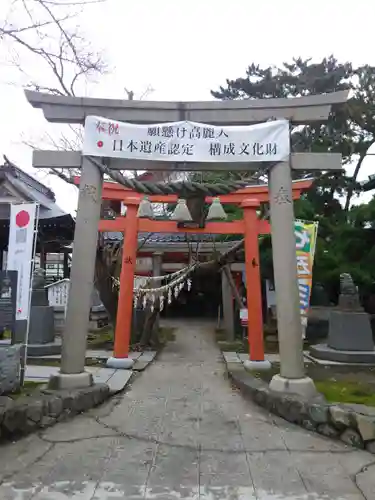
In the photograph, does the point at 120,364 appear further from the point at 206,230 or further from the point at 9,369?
the point at 206,230

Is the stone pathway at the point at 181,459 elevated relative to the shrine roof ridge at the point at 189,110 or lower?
lower

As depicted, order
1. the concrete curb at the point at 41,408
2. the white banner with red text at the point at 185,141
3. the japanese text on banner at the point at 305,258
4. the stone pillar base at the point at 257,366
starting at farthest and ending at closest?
the japanese text on banner at the point at 305,258 → the stone pillar base at the point at 257,366 → the white banner with red text at the point at 185,141 → the concrete curb at the point at 41,408

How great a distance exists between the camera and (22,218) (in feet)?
23.0

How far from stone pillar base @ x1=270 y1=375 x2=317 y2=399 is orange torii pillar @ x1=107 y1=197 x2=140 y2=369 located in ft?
13.5

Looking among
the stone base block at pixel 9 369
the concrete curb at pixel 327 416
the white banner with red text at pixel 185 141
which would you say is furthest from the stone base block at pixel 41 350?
the concrete curb at pixel 327 416

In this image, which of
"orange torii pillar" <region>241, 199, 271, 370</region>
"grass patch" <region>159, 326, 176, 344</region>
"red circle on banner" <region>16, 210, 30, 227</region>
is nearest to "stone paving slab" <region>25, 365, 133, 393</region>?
"red circle on banner" <region>16, 210, 30, 227</region>

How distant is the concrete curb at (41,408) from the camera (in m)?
4.87

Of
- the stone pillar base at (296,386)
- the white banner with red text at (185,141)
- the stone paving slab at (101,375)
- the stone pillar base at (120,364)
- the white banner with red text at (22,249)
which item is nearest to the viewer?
the stone pillar base at (296,386)

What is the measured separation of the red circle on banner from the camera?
6973mm

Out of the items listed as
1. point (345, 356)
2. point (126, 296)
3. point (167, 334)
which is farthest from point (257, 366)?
point (167, 334)

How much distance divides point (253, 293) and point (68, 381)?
4804mm

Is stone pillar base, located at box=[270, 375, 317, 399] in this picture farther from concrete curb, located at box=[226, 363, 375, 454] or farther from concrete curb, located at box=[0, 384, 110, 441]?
concrete curb, located at box=[0, 384, 110, 441]

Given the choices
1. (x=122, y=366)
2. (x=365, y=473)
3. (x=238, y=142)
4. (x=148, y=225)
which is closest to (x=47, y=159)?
(x=238, y=142)

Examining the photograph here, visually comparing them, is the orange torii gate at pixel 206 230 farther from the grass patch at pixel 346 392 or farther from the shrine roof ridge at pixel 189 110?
the shrine roof ridge at pixel 189 110
